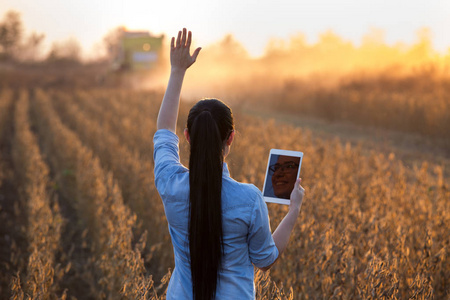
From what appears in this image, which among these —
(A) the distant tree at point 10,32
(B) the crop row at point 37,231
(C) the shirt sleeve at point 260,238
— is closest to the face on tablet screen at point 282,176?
(C) the shirt sleeve at point 260,238

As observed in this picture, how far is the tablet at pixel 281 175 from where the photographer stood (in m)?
1.81

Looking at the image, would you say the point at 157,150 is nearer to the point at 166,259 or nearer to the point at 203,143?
the point at 203,143

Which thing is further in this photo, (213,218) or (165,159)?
(165,159)

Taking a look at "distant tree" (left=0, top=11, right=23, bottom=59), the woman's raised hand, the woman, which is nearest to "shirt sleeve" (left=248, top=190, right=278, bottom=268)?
the woman

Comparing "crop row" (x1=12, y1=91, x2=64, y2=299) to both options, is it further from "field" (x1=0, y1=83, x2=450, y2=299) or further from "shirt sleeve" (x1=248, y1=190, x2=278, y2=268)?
"shirt sleeve" (x1=248, y1=190, x2=278, y2=268)

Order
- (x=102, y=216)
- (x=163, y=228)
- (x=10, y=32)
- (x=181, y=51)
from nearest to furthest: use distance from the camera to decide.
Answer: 1. (x=181, y=51)
2. (x=163, y=228)
3. (x=102, y=216)
4. (x=10, y=32)

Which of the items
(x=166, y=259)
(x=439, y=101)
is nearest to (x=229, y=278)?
(x=166, y=259)

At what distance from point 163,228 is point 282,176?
3264mm

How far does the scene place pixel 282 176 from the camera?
182 cm

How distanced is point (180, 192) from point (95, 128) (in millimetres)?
10132

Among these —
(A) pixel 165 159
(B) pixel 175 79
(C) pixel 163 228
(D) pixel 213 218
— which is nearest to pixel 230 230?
(D) pixel 213 218

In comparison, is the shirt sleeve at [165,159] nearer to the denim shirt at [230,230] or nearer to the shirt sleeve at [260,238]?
the denim shirt at [230,230]

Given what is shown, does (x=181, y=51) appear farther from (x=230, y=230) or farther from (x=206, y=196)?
(x=230, y=230)

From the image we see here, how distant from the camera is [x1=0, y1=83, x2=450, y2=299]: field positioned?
3189 mm
